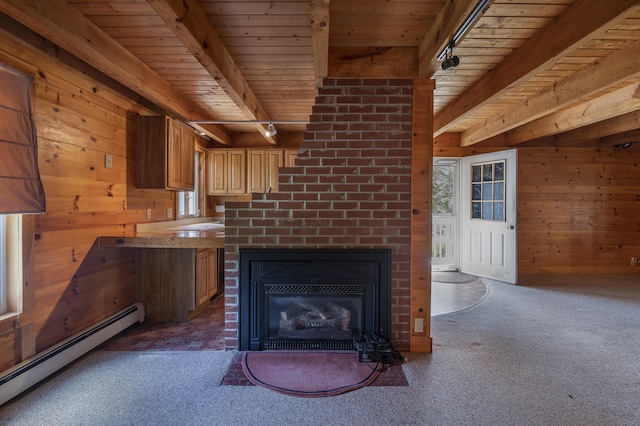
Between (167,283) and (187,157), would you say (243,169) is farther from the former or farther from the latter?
(167,283)

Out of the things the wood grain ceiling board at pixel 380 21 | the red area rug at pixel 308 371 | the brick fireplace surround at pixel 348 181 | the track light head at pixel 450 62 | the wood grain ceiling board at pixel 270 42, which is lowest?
the red area rug at pixel 308 371

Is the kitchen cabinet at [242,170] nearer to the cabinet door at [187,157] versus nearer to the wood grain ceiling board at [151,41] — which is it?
the cabinet door at [187,157]

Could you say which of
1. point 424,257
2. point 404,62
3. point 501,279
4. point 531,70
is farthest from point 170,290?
point 501,279

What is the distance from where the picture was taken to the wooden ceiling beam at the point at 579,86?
7.30 ft

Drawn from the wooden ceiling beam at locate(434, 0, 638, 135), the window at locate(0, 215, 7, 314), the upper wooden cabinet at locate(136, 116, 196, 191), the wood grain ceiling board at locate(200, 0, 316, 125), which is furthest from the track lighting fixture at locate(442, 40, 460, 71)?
the window at locate(0, 215, 7, 314)

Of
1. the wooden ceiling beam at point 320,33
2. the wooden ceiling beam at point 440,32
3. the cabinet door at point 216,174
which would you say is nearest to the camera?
the wooden ceiling beam at point 320,33

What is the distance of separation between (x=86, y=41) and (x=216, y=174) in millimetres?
2699

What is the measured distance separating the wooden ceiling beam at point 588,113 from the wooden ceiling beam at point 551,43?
1.44 m

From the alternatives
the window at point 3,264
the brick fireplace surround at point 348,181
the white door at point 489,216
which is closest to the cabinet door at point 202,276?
the brick fireplace surround at point 348,181

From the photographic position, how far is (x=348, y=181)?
7.40 feet

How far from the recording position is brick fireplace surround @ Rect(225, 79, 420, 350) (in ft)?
7.39

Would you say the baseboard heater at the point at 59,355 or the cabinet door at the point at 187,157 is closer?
the baseboard heater at the point at 59,355

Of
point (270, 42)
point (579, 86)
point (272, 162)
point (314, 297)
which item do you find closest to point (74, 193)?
point (270, 42)

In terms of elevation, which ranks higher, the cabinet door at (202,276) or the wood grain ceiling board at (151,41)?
the wood grain ceiling board at (151,41)
